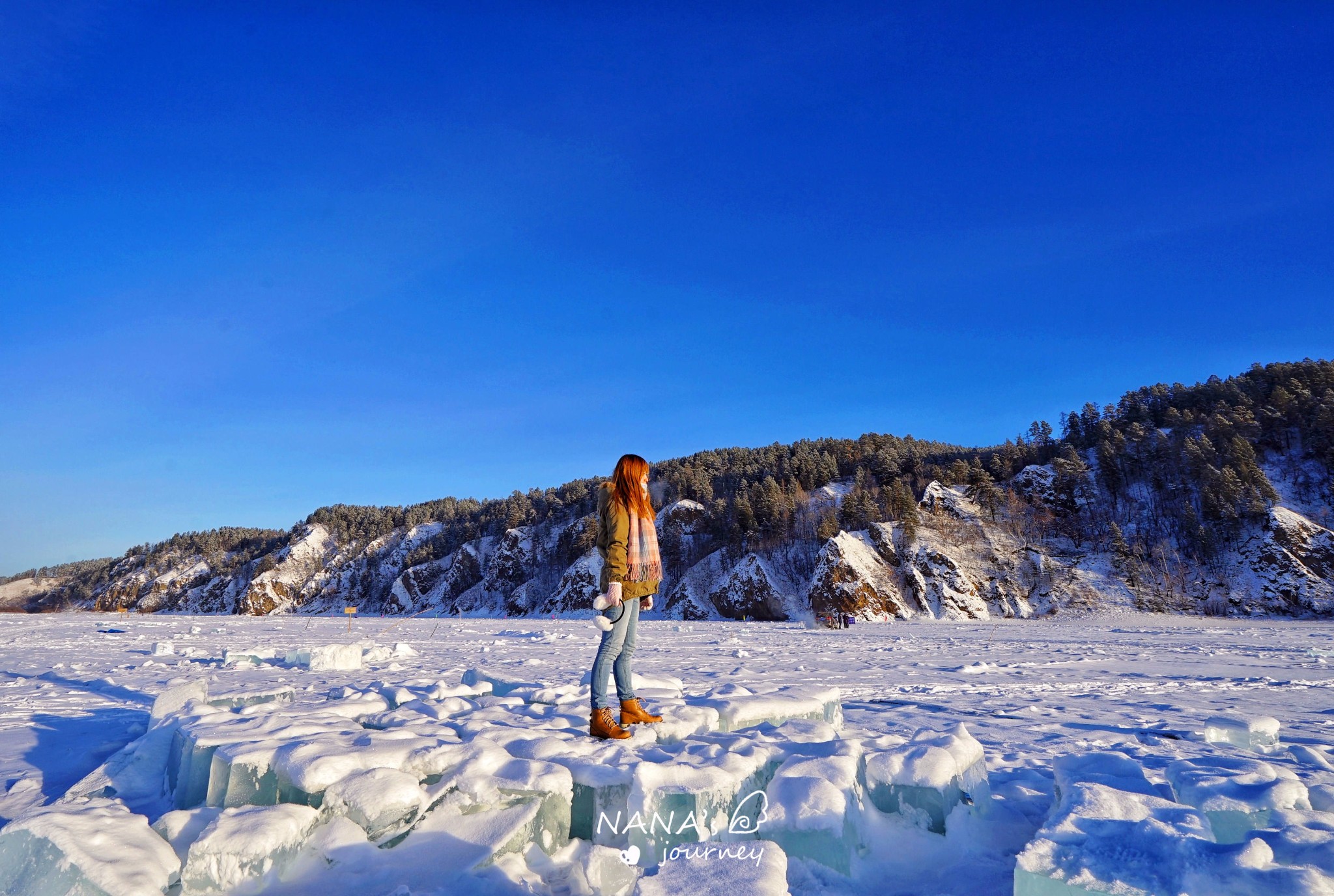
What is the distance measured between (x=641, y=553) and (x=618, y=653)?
684 mm

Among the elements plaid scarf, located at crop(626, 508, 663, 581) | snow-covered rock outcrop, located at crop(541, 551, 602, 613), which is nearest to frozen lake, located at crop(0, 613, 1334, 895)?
plaid scarf, located at crop(626, 508, 663, 581)

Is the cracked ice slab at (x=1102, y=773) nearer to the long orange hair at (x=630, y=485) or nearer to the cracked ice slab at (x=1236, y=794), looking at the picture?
the cracked ice slab at (x=1236, y=794)

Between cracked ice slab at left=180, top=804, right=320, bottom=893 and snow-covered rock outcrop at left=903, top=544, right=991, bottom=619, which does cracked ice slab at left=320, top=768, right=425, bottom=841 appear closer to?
cracked ice slab at left=180, top=804, right=320, bottom=893

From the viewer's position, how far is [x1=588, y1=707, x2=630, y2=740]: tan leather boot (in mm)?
3766

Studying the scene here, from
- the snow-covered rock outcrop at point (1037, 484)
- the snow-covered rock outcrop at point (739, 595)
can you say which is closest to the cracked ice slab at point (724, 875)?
the snow-covered rock outcrop at point (739, 595)

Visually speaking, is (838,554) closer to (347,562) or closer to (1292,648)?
(1292,648)

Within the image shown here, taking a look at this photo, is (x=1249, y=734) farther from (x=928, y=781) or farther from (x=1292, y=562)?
(x=1292, y=562)

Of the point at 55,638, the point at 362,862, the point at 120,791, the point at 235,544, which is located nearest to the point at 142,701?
the point at 120,791

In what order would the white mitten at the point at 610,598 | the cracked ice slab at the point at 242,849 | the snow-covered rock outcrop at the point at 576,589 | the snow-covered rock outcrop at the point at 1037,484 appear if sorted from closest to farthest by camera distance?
the cracked ice slab at the point at 242,849 → the white mitten at the point at 610,598 → the snow-covered rock outcrop at the point at 1037,484 → the snow-covered rock outcrop at the point at 576,589

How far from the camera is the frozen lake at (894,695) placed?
9.37ft

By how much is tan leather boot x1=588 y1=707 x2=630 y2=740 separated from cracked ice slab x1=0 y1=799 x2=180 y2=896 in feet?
6.74

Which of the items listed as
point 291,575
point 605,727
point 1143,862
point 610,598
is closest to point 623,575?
point 610,598

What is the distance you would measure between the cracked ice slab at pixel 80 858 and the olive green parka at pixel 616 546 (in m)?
2.33

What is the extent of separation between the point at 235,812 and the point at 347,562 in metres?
86.9
